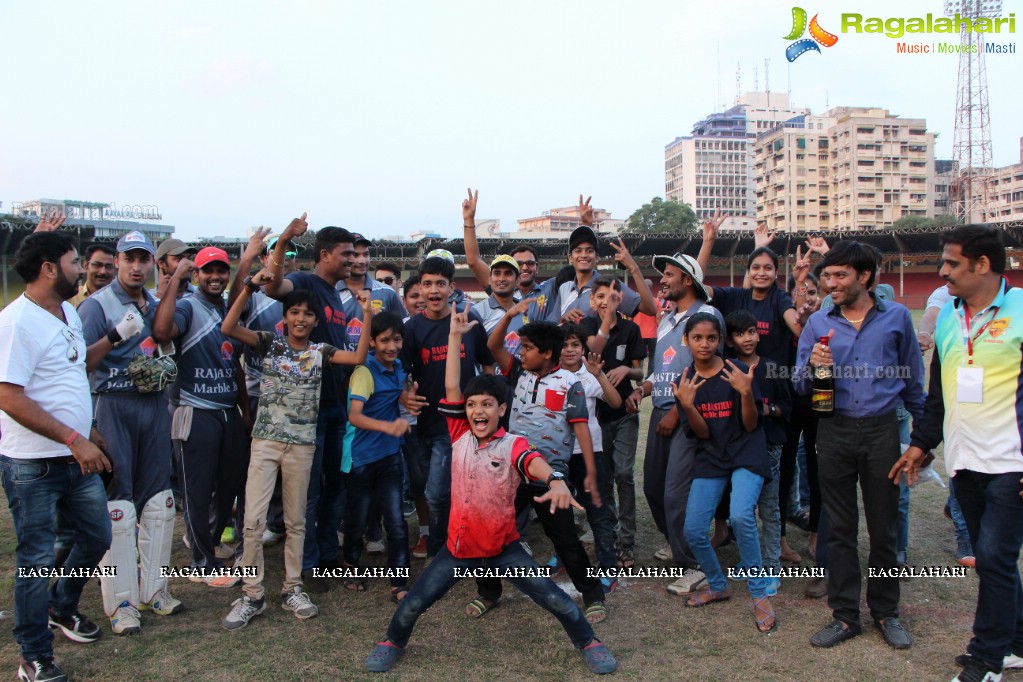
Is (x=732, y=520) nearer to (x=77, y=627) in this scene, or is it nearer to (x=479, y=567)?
(x=479, y=567)

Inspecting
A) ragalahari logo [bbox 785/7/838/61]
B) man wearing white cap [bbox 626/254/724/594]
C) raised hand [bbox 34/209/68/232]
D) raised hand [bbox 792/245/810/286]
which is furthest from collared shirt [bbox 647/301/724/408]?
ragalahari logo [bbox 785/7/838/61]

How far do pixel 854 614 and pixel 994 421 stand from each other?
1.29m

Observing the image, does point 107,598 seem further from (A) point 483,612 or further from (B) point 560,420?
(B) point 560,420

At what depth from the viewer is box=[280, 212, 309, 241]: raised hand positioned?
4387mm

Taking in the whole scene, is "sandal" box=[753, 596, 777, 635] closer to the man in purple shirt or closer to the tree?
the man in purple shirt

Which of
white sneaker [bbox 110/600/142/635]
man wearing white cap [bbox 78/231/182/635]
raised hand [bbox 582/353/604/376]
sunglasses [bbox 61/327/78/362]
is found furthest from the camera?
raised hand [bbox 582/353/604/376]

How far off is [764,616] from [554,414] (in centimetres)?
164

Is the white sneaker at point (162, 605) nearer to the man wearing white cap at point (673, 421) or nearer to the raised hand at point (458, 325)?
the raised hand at point (458, 325)

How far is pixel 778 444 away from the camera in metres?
4.72

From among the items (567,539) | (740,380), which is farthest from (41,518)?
(740,380)

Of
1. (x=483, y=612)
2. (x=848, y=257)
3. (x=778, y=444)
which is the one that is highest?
(x=848, y=257)

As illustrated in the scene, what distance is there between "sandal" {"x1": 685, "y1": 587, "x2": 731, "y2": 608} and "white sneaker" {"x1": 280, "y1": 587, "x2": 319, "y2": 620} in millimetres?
2263

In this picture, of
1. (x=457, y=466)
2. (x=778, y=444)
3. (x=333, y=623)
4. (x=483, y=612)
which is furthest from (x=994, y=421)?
(x=333, y=623)

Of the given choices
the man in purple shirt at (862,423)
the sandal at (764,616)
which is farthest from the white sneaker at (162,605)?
the man in purple shirt at (862,423)
